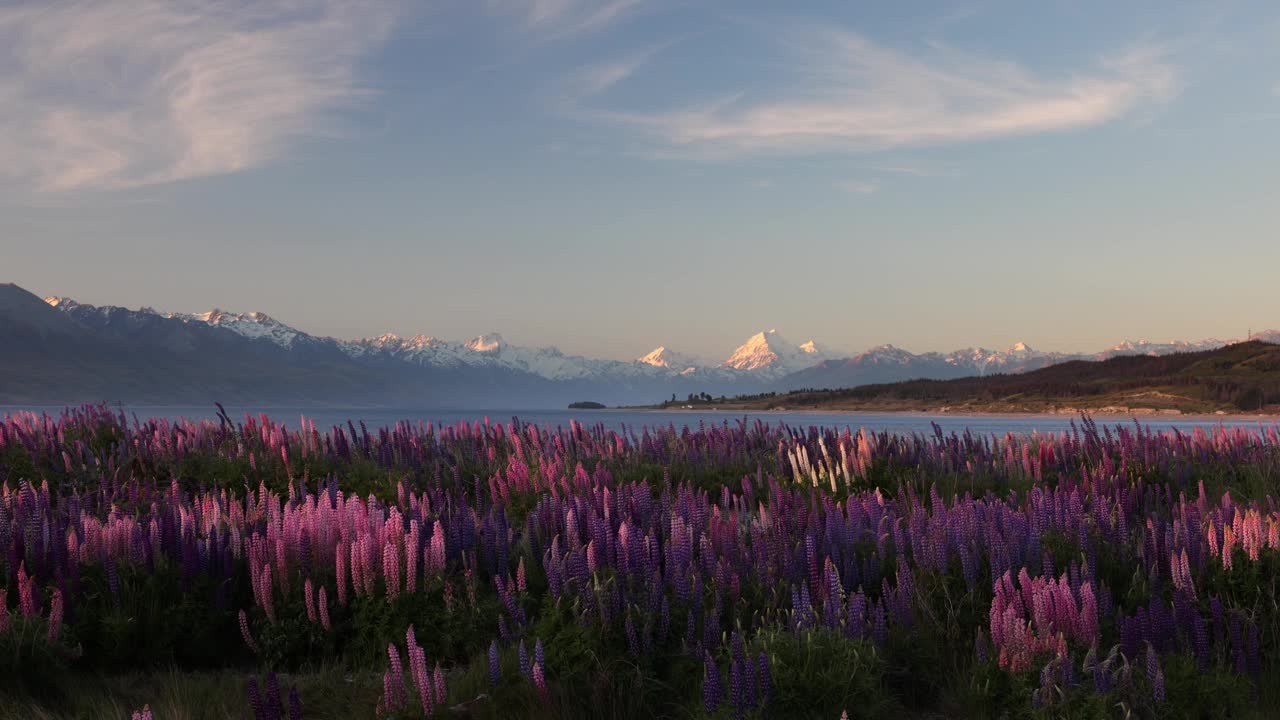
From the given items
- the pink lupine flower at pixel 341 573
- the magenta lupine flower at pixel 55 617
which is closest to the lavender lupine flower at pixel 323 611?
the pink lupine flower at pixel 341 573

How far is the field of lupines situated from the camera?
5.10 meters

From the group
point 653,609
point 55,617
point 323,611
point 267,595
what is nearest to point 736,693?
point 653,609

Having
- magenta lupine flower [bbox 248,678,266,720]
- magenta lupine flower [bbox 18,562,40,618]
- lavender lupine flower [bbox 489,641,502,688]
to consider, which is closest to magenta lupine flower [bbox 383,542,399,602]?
lavender lupine flower [bbox 489,641,502,688]

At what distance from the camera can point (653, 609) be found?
574 cm

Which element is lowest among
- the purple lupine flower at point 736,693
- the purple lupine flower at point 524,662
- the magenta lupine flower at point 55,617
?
the purple lupine flower at point 736,693

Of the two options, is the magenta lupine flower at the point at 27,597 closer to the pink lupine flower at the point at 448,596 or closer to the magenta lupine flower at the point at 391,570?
the magenta lupine flower at the point at 391,570

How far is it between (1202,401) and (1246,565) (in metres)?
207

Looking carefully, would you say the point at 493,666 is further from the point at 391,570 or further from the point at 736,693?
the point at 391,570

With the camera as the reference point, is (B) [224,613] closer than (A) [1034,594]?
No

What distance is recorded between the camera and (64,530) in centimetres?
720

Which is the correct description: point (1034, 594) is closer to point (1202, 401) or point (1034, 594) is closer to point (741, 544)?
point (741, 544)

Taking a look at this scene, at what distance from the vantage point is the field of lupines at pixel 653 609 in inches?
201

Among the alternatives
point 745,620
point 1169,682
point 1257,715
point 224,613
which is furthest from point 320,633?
point 1257,715

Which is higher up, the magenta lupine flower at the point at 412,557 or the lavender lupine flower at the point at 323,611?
the magenta lupine flower at the point at 412,557
